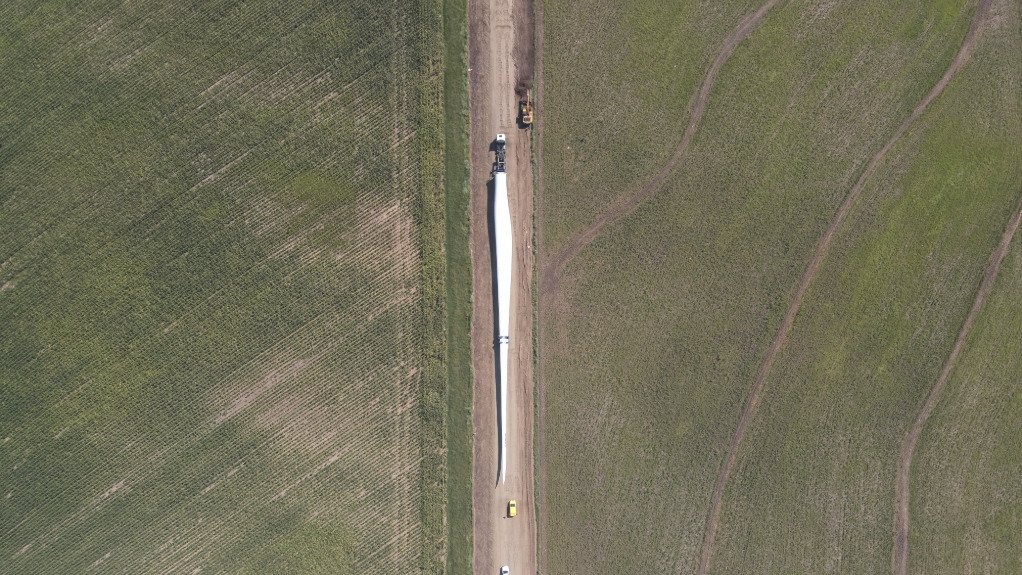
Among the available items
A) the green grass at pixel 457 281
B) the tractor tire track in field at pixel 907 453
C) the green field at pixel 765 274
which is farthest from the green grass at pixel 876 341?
the green grass at pixel 457 281

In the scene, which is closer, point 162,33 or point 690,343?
point 162,33

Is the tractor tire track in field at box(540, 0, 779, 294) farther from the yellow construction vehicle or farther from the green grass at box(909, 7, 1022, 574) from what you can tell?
the green grass at box(909, 7, 1022, 574)

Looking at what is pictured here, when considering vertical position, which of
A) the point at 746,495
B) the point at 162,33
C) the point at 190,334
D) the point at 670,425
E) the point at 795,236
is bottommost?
the point at 746,495

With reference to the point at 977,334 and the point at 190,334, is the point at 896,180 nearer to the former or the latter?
the point at 977,334

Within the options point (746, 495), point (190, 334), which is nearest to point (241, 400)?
point (190, 334)

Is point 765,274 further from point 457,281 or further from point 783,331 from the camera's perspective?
point 457,281

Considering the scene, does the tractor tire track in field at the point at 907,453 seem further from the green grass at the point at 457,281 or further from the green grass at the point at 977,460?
the green grass at the point at 457,281
